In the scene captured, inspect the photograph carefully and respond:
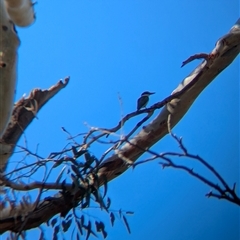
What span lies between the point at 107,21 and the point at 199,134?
79cm

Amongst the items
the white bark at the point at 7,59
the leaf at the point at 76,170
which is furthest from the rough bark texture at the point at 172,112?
the white bark at the point at 7,59

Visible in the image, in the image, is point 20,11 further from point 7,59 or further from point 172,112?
point 172,112

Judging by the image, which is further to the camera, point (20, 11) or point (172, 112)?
point (172, 112)

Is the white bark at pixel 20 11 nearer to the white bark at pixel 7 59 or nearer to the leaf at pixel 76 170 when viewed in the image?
the white bark at pixel 7 59

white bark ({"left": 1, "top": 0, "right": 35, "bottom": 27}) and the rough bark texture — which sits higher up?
white bark ({"left": 1, "top": 0, "right": 35, "bottom": 27})

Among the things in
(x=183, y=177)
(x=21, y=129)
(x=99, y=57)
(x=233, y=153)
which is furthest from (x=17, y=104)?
(x=233, y=153)

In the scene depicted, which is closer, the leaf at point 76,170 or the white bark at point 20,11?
the white bark at point 20,11

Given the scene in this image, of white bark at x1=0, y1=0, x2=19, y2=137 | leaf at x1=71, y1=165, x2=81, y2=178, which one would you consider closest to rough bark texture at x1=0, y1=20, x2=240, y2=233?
leaf at x1=71, y1=165, x2=81, y2=178

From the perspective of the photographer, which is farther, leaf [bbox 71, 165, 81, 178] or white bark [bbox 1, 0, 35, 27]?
leaf [bbox 71, 165, 81, 178]

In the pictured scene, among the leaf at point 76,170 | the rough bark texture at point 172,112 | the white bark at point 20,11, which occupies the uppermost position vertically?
the white bark at point 20,11

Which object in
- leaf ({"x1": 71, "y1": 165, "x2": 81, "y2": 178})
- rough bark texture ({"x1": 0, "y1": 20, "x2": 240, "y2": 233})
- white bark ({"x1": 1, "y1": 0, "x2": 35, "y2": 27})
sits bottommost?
leaf ({"x1": 71, "y1": 165, "x2": 81, "y2": 178})

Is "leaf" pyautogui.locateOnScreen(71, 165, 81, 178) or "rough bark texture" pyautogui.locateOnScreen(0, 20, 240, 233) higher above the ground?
"rough bark texture" pyautogui.locateOnScreen(0, 20, 240, 233)

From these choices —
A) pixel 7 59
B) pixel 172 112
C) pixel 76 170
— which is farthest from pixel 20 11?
pixel 172 112

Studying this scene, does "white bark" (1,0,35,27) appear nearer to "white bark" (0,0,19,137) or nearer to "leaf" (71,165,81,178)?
"white bark" (0,0,19,137)
